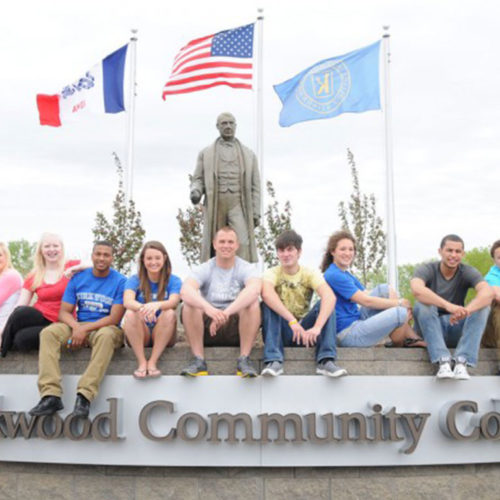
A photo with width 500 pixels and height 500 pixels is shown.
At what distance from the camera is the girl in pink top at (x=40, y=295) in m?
6.41

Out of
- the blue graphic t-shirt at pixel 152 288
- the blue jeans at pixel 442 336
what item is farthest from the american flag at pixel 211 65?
the blue jeans at pixel 442 336

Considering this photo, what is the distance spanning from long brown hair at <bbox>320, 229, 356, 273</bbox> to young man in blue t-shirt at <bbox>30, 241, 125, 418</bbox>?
2019 millimetres

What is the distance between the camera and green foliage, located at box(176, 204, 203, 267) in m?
18.5

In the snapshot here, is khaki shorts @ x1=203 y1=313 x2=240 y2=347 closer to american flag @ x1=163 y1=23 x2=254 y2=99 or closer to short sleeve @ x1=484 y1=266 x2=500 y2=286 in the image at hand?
short sleeve @ x1=484 y1=266 x2=500 y2=286

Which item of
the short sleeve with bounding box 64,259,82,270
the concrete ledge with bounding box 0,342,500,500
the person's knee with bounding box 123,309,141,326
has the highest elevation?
the short sleeve with bounding box 64,259,82,270

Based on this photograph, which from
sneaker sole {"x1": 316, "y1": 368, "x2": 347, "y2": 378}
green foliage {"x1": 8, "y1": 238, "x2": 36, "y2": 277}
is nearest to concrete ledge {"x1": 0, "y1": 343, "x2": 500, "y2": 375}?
sneaker sole {"x1": 316, "y1": 368, "x2": 347, "y2": 378}

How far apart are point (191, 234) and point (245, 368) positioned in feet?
42.4

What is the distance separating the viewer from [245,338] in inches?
235

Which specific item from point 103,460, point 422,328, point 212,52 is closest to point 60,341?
point 103,460

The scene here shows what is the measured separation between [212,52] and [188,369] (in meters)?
5.56

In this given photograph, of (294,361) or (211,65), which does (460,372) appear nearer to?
(294,361)

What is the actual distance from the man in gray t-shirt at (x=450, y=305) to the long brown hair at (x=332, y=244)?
762 millimetres

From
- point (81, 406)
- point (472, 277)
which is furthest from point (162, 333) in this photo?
point (472, 277)

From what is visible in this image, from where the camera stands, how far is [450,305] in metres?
6.17
